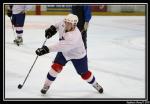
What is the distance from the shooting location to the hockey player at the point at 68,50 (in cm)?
263

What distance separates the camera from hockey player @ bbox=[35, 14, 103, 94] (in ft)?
8.63

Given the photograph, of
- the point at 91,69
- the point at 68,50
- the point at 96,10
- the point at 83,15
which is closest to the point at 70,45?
the point at 68,50

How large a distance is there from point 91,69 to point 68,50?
1114mm

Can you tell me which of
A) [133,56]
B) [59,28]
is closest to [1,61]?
[59,28]

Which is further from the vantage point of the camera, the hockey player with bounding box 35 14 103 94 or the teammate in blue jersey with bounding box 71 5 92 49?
the teammate in blue jersey with bounding box 71 5 92 49

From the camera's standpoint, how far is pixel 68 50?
2705 mm

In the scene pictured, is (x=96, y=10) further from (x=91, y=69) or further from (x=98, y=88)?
(x=98, y=88)

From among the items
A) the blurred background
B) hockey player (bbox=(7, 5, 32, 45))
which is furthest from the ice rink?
the blurred background

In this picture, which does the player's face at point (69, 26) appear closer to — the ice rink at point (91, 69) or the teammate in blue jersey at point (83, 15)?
the ice rink at point (91, 69)

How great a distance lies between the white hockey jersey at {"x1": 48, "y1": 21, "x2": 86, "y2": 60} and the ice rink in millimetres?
340

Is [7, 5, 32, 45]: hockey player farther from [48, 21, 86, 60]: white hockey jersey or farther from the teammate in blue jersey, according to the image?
[48, 21, 86, 60]: white hockey jersey

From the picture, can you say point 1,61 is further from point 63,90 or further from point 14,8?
point 14,8

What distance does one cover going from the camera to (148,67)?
2816mm

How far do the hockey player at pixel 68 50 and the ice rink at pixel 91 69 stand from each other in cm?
17
